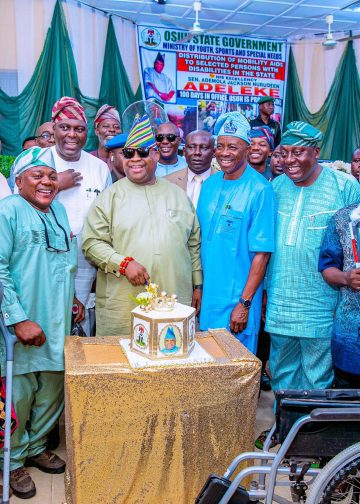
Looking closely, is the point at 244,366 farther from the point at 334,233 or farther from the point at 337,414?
the point at 334,233

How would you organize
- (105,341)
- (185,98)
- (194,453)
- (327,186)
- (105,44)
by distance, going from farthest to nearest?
(185,98)
(105,44)
(327,186)
(105,341)
(194,453)

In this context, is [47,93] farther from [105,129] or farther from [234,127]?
[234,127]

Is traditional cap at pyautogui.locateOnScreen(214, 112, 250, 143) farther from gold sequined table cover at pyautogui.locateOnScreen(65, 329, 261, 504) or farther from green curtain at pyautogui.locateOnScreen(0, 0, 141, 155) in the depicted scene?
green curtain at pyautogui.locateOnScreen(0, 0, 141, 155)

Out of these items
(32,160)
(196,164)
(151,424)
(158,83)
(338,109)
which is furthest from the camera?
(338,109)

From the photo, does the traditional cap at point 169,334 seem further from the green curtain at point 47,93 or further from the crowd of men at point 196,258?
the green curtain at point 47,93

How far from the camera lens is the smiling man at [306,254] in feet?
10.2

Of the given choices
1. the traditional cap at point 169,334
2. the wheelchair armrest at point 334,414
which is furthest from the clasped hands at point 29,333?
the wheelchair armrest at point 334,414

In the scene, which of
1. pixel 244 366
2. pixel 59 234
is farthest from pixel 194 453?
pixel 59 234

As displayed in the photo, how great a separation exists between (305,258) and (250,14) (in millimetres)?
6697

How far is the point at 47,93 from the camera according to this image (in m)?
7.50

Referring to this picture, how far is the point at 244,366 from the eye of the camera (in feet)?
8.26

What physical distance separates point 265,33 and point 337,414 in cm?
883

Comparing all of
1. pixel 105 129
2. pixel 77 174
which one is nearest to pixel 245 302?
pixel 77 174

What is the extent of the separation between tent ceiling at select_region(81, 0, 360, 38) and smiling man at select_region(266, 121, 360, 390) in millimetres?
5344
